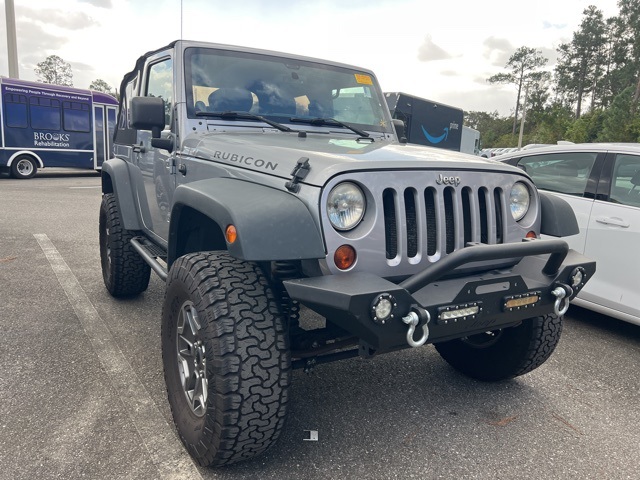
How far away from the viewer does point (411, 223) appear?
2324 mm

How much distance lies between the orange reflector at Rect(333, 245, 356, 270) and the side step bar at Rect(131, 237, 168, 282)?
1.45 m

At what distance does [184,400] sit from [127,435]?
36 cm

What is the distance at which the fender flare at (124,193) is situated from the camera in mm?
4168

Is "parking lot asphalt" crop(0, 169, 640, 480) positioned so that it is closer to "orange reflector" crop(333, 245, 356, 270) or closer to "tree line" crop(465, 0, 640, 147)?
"orange reflector" crop(333, 245, 356, 270)

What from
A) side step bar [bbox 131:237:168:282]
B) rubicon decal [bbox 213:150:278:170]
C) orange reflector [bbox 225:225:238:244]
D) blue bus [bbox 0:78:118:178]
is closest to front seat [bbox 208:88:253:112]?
rubicon decal [bbox 213:150:278:170]

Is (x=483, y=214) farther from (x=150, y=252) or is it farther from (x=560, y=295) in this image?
(x=150, y=252)

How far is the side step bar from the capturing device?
3.44m

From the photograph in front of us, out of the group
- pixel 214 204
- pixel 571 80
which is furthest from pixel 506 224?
pixel 571 80

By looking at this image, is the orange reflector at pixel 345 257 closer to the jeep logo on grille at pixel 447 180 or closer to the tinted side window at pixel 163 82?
the jeep logo on grille at pixel 447 180

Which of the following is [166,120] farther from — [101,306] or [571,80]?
[571,80]

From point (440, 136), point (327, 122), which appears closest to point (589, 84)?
point (440, 136)

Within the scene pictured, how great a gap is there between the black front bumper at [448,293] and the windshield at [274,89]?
1.64 meters

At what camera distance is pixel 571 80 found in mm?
58094

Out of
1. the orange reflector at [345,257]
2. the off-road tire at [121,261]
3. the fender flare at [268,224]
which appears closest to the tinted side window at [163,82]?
the off-road tire at [121,261]
